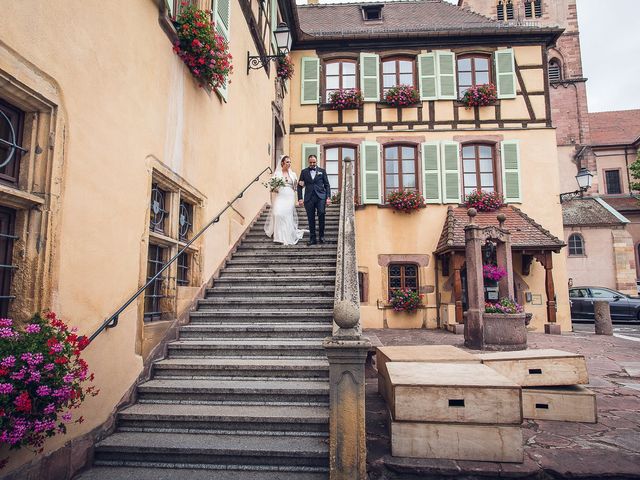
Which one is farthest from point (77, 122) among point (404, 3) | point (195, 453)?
point (404, 3)

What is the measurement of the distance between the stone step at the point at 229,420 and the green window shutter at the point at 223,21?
427 cm

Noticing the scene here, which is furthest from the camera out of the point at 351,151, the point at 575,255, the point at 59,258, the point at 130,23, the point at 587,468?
the point at 575,255

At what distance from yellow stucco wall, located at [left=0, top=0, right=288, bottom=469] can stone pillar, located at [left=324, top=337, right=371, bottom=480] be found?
183cm

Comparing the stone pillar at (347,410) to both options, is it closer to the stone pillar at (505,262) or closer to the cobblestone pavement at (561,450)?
the cobblestone pavement at (561,450)

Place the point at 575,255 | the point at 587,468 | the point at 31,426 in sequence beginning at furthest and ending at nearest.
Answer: the point at 575,255
the point at 587,468
the point at 31,426

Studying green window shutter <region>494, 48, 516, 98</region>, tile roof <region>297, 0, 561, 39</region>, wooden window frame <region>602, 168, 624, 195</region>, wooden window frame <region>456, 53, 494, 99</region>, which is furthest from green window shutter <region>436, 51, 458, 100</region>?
wooden window frame <region>602, 168, 624, 195</region>

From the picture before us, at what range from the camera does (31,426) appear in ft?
7.33

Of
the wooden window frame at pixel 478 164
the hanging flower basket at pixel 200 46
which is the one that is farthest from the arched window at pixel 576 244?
the hanging flower basket at pixel 200 46

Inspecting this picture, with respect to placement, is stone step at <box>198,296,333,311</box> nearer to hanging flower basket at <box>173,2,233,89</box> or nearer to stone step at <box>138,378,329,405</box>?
stone step at <box>138,378,329,405</box>

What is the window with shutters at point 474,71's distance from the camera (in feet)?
40.8

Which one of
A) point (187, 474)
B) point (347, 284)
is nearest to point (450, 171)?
point (347, 284)

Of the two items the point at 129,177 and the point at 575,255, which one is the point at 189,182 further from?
the point at 575,255

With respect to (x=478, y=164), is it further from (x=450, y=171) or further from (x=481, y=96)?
(x=481, y=96)

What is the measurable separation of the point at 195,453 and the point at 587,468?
2846mm
